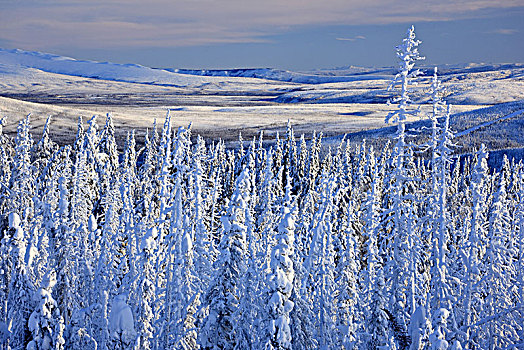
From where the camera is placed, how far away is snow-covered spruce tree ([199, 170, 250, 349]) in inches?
651

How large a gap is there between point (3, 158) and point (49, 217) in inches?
627

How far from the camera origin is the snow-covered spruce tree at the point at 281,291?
14.9 meters

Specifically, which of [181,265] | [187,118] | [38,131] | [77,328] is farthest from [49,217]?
[187,118]

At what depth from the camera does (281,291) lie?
1507cm

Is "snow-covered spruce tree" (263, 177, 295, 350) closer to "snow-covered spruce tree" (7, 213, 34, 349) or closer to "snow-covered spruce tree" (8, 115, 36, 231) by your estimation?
"snow-covered spruce tree" (7, 213, 34, 349)

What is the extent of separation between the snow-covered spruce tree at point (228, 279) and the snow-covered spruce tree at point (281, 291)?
182cm

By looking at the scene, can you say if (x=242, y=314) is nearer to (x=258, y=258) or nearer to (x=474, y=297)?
(x=258, y=258)

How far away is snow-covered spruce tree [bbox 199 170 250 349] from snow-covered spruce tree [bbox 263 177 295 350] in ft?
5.97

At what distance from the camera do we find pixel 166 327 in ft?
65.1

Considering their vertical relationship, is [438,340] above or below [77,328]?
above

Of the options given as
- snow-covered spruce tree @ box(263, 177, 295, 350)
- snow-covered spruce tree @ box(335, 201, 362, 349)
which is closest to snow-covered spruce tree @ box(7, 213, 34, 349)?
snow-covered spruce tree @ box(263, 177, 295, 350)

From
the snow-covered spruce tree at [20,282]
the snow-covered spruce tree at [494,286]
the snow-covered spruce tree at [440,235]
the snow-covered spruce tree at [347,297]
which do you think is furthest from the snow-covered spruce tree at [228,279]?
the snow-covered spruce tree at [494,286]

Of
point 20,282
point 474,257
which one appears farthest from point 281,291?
point 474,257

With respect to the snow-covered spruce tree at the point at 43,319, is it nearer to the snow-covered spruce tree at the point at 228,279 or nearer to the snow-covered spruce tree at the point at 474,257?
the snow-covered spruce tree at the point at 228,279
